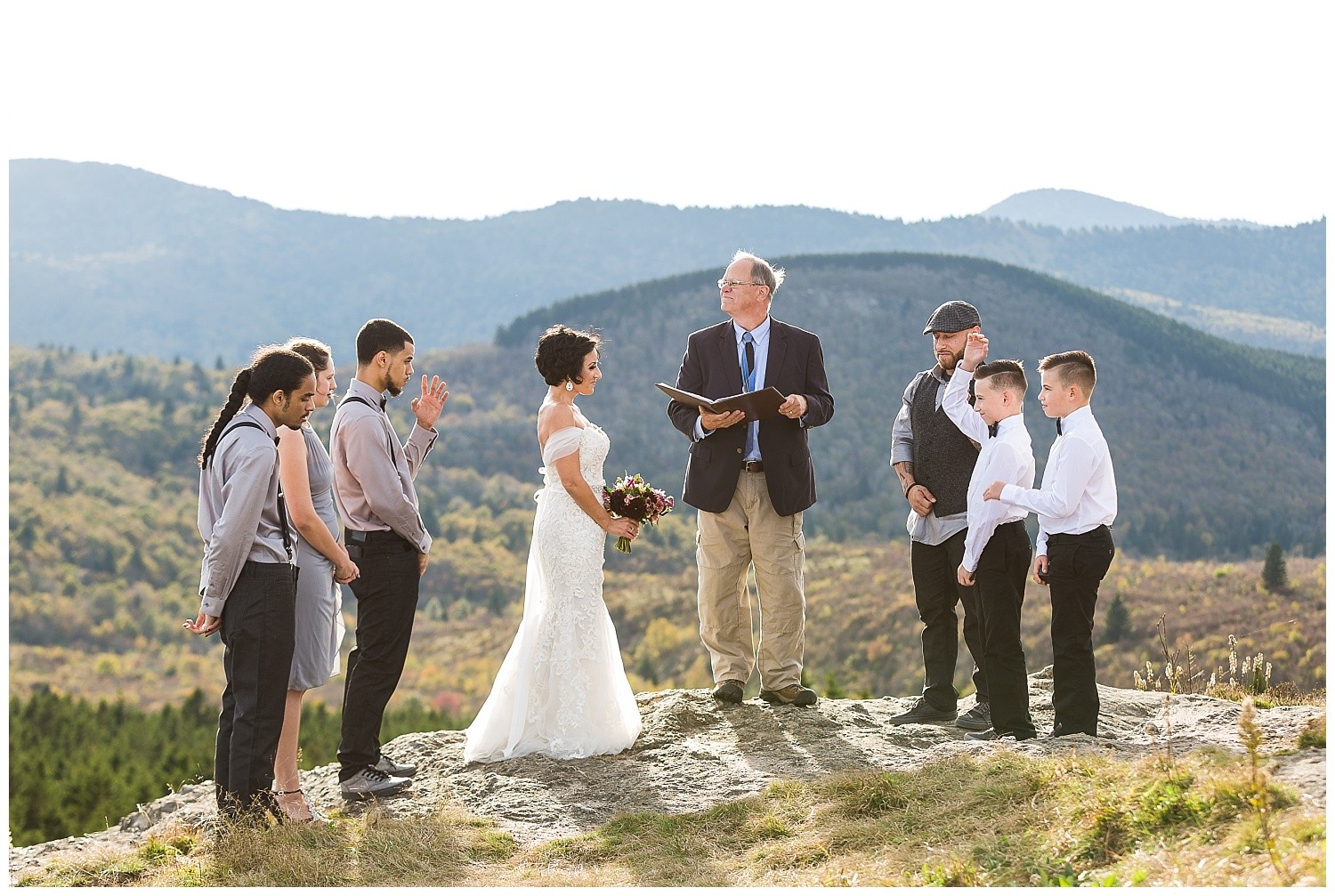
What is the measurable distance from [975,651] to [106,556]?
51285 mm

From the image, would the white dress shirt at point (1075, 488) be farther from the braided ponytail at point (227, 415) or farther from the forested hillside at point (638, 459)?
the forested hillside at point (638, 459)

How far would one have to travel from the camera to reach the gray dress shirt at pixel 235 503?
4.47 meters

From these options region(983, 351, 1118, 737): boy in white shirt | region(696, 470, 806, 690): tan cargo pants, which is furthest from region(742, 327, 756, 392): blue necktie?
region(983, 351, 1118, 737): boy in white shirt

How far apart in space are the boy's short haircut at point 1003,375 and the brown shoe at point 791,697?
88.0 inches

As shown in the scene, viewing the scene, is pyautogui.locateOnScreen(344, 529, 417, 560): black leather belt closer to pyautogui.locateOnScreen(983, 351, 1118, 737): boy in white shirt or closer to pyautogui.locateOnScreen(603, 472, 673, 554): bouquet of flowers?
pyautogui.locateOnScreen(603, 472, 673, 554): bouquet of flowers

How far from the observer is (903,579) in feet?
116

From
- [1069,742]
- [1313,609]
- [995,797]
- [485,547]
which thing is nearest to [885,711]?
[1069,742]

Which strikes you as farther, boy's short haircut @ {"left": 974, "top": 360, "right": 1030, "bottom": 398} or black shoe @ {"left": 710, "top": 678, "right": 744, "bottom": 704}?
black shoe @ {"left": 710, "top": 678, "right": 744, "bottom": 704}

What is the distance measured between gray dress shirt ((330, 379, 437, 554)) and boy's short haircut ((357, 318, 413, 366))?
0.50ft

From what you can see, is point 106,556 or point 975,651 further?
point 106,556

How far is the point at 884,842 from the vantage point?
4359mm

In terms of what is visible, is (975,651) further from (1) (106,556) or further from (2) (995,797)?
(1) (106,556)

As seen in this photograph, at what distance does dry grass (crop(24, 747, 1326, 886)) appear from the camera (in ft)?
11.9

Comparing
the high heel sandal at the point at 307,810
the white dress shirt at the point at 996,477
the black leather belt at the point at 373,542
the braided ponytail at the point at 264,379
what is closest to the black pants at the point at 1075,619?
the white dress shirt at the point at 996,477
